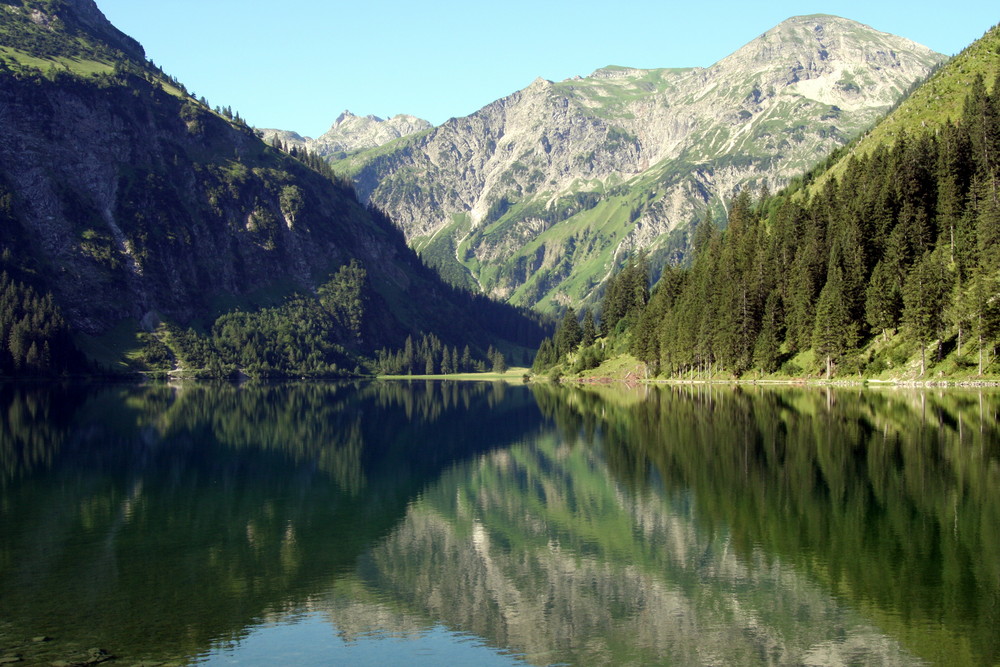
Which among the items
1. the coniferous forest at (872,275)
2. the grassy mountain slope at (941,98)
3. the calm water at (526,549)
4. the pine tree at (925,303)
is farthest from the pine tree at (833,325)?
the calm water at (526,549)

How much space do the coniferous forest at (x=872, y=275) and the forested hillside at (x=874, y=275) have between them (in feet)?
0.77

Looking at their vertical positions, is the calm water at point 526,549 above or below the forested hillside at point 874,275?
below

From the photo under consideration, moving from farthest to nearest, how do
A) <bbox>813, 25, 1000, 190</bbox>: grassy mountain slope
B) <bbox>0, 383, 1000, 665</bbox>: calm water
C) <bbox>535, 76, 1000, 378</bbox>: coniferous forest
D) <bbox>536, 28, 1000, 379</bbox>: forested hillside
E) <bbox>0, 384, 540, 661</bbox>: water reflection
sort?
<bbox>813, 25, 1000, 190</bbox>: grassy mountain slope
<bbox>535, 76, 1000, 378</bbox>: coniferous forest
<bbox>536, 28, 1000, 379</bbox>: forested hillside
<bbox>0, 384, 540, 661</bbox>: water reflection
<bbox>0, 383, 1000, 665</bbox>: calm water

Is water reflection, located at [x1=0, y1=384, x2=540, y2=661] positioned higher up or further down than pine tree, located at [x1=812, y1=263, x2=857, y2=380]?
further down

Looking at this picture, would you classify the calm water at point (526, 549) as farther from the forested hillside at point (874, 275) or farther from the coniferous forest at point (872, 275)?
the coniferous forest at point (872, 275)

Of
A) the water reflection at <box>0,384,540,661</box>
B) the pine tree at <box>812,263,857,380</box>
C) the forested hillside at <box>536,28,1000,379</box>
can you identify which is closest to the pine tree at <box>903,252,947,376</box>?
the forested hillside at <box>536,28,1000,379</box>

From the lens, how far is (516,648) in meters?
26.5

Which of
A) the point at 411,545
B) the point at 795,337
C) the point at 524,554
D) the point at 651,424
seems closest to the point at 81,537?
the point at 411,545

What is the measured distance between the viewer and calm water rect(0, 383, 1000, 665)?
26391 millimetres

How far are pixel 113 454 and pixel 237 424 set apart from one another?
3327 cm

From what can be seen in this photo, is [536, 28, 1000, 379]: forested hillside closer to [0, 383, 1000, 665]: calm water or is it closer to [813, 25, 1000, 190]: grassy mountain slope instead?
[813, 25, 1000, 190]: grassy mountain slope

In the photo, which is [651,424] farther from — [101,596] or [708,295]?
[708,295]

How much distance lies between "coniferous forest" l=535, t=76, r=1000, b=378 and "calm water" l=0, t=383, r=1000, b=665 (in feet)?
117

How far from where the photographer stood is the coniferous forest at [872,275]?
108 metres
